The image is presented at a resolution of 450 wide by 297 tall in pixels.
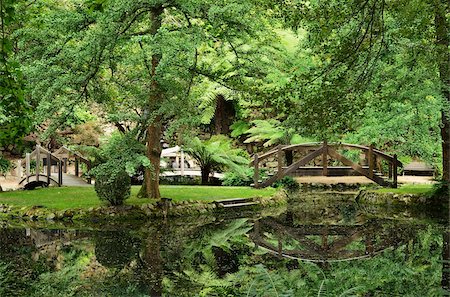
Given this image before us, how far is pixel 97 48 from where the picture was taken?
8.71 metres

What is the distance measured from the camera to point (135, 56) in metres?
9.20

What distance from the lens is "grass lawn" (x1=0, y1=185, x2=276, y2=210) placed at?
1089 cm

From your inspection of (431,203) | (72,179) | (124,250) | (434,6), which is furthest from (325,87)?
(72,179)

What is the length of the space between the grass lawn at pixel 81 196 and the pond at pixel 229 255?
0.92m

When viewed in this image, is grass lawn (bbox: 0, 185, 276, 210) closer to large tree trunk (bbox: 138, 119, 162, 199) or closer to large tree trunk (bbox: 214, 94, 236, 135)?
large tree trunk (bbox: 138, 119, 162, 199)

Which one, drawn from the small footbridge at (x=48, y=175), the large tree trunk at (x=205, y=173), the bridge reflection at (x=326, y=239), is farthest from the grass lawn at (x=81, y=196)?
the large tree trunk at (x=205, y=173)

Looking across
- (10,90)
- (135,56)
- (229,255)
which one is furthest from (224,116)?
(10,90)

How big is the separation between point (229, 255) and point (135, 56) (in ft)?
12.6

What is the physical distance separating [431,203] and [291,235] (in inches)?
139

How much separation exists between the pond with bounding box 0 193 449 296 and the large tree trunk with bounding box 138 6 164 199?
3.26 ft

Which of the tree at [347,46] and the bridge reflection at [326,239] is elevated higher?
the tree at [347,46]

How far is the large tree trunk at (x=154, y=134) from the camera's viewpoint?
9.93m

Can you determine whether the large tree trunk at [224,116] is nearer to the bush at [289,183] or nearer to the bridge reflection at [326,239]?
the bush at [289,183]

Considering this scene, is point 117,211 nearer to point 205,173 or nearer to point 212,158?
point 212,158
